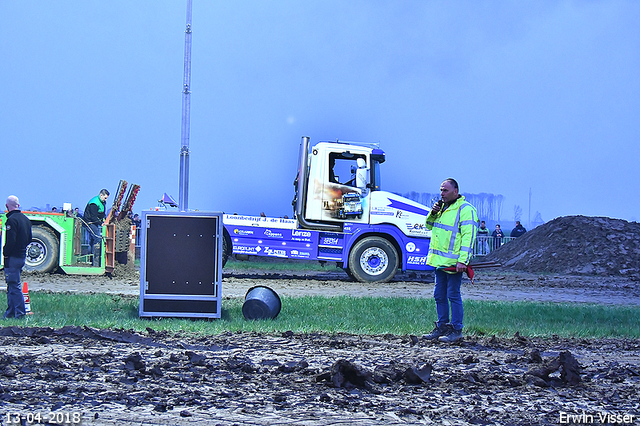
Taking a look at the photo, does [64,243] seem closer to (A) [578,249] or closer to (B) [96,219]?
(B) [96,219]

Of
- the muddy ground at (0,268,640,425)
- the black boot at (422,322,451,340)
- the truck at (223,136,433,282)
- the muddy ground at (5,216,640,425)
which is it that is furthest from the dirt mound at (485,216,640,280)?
the muddy ground at (0,268,640,425)

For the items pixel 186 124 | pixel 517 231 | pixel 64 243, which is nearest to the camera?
pixel 186 124

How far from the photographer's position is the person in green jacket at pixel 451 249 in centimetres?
800

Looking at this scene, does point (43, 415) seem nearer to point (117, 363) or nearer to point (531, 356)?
point (117, 363)

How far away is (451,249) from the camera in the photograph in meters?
8.09

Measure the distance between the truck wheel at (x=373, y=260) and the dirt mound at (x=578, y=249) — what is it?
1153 centimetres

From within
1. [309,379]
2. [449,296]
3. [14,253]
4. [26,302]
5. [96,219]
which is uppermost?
[96,219]

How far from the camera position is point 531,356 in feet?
21.1

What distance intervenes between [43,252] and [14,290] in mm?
7474

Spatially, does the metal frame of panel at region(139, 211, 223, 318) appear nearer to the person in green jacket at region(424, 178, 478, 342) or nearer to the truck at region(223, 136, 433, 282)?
the person in green jacket at region(424, 178, 478, 342)

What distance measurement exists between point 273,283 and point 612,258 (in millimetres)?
16261

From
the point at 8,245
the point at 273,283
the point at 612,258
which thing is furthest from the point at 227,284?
the point at 612,258

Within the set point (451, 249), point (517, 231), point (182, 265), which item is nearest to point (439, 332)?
point (451, 249)

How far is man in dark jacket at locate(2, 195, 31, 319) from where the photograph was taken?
31.0ft
